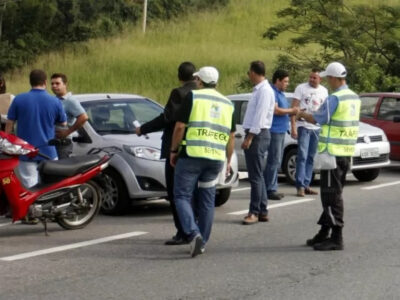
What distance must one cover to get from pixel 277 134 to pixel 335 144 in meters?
3.15

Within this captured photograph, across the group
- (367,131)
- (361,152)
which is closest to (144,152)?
(361,152)

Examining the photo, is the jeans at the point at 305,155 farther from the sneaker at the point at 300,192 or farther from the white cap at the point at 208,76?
the white cap at the point at 208,76

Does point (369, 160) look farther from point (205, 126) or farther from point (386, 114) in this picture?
point (205, 126)

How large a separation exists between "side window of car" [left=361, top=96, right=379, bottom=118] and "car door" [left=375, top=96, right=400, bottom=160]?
133 mm

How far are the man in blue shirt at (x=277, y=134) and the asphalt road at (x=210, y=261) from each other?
2.35 feet

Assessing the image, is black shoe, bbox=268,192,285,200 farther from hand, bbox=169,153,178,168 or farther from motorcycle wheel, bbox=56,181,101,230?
hand, bbox=169,153,178,168

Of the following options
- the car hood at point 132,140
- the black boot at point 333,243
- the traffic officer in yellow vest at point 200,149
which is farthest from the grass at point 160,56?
the traffic officer in yellow vest at point 200,149

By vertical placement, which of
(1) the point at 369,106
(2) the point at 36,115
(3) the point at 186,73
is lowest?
(1) the point at 369,106

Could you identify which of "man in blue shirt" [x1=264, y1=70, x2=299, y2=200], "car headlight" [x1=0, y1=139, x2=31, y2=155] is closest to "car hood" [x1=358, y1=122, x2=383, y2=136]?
"man in blue shirt" [x1=264, y1=70, x2=299, y2=200]

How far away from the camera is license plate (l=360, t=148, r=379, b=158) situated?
14469 millimetres

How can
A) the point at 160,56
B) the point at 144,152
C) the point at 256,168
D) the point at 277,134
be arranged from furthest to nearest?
the point at 160,56, the point at 277,134, the point at 144,152, the point at 256,168

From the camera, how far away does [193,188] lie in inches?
346

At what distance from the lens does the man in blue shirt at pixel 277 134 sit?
12.1 metres

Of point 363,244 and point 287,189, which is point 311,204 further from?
point 363,244
